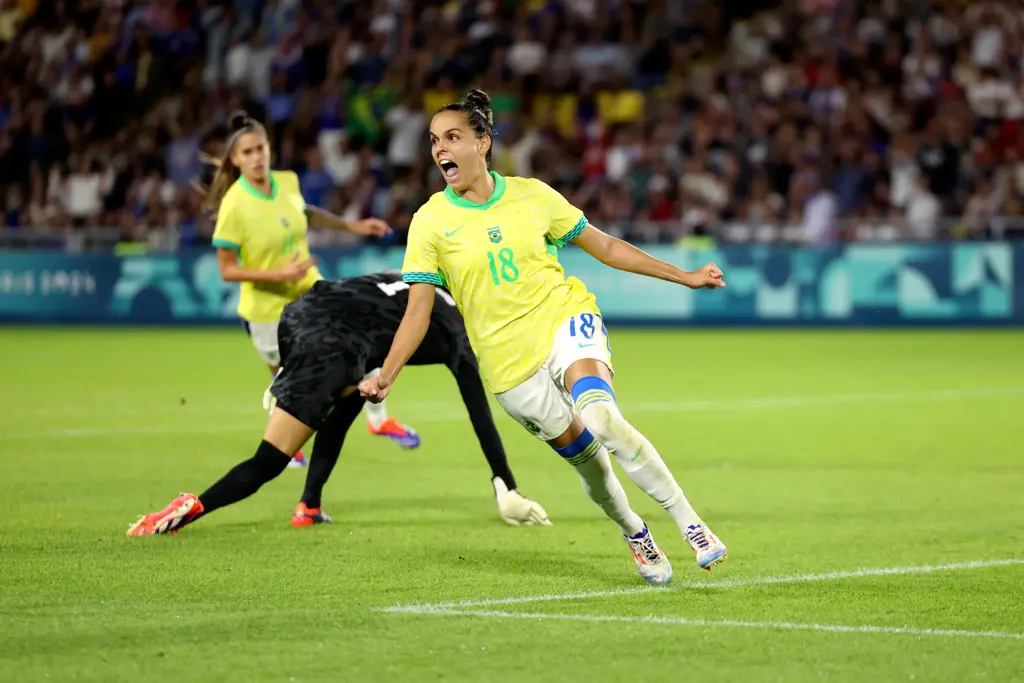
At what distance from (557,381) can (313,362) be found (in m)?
1.92

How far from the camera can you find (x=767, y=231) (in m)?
24.2

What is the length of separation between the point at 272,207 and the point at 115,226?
55.6 feet

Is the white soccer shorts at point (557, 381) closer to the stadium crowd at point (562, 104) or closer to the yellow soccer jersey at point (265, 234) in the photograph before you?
the yellow soccer jersey at point (265, 234)

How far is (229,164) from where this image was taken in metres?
11.4

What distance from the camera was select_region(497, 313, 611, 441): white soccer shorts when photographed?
6977mm

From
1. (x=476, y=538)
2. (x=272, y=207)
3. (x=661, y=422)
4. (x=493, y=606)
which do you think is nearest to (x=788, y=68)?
(x=661, y=422)

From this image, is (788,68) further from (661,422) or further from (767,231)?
(661,422)

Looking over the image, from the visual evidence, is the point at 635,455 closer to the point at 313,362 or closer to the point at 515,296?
the point at 515,296

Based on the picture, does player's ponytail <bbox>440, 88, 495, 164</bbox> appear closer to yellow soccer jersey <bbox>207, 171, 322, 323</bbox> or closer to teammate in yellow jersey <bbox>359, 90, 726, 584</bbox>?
teammate in yellow jersey <bbox>359, 90, 726, 584</bbox>

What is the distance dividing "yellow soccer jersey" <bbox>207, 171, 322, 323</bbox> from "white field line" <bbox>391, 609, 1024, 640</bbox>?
539 cm

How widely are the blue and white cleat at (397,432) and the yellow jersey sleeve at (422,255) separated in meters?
5.01

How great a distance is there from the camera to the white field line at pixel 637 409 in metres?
13.2

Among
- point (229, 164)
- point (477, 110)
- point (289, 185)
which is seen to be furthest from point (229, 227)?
point (477, 110)

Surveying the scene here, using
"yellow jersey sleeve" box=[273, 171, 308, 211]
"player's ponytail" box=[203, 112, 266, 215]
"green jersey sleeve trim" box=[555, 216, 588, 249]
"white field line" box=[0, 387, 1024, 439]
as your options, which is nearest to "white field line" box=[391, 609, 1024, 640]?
"green jersey sleeve trim" box=[555, 216, 588, 249]
